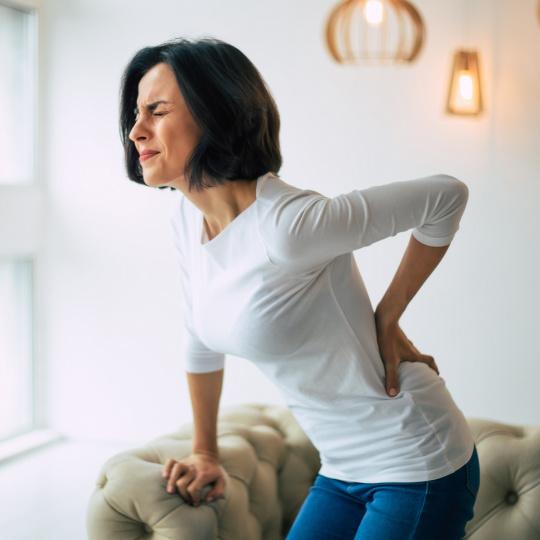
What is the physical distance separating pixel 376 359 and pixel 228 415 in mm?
820

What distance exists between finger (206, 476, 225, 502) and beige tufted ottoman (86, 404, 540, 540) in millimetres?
13

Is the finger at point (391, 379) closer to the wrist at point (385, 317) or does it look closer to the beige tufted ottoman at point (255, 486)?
the wrist at point (385, 317)

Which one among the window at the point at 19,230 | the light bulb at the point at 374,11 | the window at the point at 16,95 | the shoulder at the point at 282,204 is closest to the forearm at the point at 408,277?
the shoulder at the point at 282,204

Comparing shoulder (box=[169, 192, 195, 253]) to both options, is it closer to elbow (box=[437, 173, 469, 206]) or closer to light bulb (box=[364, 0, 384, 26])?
elbow (box=[437, 173, 469, 206])

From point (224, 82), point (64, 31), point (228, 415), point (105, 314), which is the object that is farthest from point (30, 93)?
point (224, 82)

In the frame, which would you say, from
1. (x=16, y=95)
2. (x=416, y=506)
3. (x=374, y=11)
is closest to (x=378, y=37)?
(x=374, y=11)

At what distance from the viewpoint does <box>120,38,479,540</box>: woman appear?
1440mm

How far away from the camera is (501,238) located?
11.7 ft

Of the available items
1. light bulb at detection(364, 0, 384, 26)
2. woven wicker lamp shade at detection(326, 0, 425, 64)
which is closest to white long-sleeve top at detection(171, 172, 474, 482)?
light bulb at detection(364, 0, 384, 26)

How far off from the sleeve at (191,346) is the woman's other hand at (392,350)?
1.33ft

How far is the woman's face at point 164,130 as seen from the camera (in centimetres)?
155

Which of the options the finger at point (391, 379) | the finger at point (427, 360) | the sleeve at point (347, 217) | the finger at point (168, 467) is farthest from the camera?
the finger at point (168, 467)

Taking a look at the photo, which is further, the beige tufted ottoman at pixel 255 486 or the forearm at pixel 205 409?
the forearm at pixel 205 409

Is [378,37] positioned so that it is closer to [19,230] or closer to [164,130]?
[19,230]
